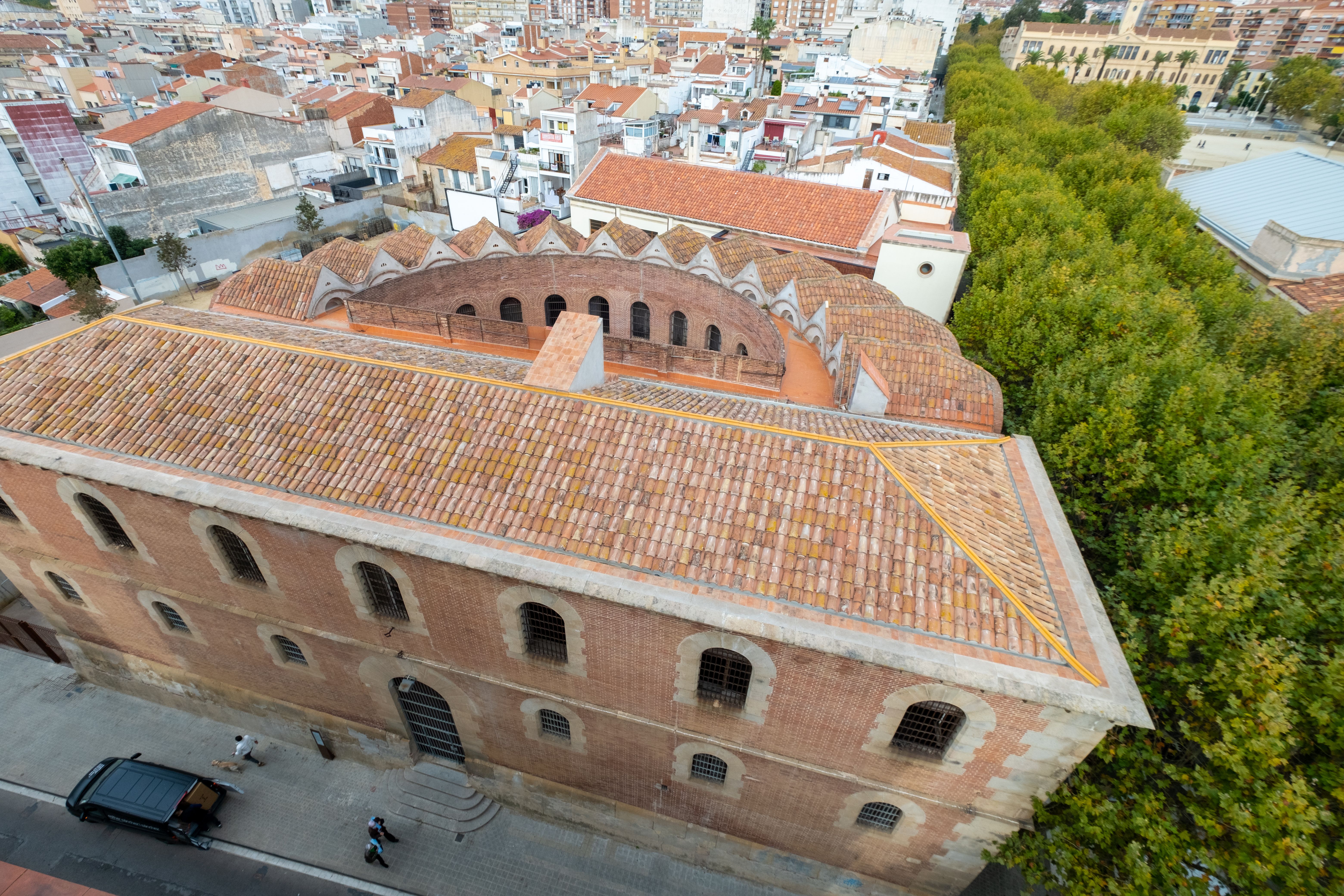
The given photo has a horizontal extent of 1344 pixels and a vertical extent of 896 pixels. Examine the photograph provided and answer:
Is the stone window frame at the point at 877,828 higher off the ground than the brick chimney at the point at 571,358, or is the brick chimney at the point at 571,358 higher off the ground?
the brick chimney at the point at 571,358

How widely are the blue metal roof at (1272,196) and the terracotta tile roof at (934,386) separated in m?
30.0

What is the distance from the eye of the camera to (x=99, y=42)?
12519 cm

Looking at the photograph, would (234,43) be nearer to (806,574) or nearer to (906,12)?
(906,12)

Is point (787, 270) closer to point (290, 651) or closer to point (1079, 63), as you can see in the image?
point (290, 651)

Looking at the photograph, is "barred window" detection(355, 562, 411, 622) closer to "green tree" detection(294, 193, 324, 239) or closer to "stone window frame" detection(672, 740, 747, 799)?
"stone window frame" detection(672, 740, 747, 799)

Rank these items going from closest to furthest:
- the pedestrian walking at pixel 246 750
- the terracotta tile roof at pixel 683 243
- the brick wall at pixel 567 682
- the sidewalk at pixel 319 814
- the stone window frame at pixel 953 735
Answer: the stone window frame at pixel 953 735 < the brick wall at pixel 567 682 < the sidewalk at pixel 319 814 < the pedestrian walking at pixel 246 750 < the terracotta tile roof at pixel 683 243

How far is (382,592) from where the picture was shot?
598 inches

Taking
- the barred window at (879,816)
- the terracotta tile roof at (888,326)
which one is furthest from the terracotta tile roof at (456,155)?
the barred window at (879,816)

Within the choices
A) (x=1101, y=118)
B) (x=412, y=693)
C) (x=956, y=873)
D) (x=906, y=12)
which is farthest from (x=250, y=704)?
(x=906, y=12)

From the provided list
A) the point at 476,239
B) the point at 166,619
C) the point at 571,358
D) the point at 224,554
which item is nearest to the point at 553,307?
the point at 476,239

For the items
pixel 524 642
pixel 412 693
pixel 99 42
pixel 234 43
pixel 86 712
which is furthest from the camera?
pixel 234 43

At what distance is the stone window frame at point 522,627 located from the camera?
13.4m

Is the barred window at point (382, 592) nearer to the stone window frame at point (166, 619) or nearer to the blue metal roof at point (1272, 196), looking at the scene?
the stone window frame at point (166, 619)

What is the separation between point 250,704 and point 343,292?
54.0 ft
